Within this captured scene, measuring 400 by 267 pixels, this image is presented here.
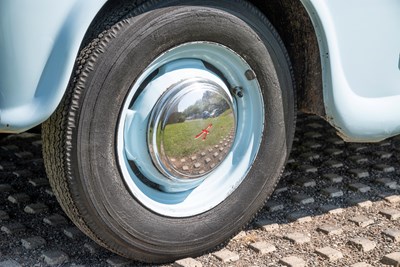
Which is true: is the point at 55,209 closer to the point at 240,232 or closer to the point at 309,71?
the point at 240,232

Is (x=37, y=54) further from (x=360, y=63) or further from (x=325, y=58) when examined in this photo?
(x=360, y=63)

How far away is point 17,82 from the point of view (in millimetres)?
2131

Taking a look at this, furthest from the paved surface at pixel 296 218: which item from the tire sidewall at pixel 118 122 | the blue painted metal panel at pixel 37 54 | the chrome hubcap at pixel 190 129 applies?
the blue painted metal panel at pixel 37 54

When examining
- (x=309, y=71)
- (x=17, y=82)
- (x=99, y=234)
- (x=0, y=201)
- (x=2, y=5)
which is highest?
(x=309, y=71)

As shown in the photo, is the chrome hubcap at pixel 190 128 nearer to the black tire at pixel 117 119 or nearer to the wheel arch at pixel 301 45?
the black tire at pixel 117 119

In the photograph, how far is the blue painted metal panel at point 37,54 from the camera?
210 centimetres

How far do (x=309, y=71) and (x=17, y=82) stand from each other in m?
1.10

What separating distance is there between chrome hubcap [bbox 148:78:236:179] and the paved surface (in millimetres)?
355

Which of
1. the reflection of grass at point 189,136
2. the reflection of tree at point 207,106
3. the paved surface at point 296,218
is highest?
the reflection of tree at point 207,106

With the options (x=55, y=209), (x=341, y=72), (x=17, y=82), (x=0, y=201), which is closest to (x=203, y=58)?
(x=341, y=72)

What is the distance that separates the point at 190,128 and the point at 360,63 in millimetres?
692

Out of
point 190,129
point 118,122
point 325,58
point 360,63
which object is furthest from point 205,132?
point 360,63

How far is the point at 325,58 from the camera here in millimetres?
2590

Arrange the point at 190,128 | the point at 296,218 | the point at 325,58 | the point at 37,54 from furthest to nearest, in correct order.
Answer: the point at 296,218 → the point at 325,58 → the point at 190,128 → the point at 37,54
